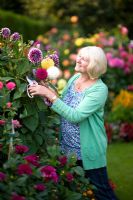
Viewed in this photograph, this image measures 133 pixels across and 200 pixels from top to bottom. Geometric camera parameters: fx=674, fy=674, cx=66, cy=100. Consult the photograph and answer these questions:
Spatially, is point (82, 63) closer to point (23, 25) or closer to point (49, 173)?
point (49, 173)

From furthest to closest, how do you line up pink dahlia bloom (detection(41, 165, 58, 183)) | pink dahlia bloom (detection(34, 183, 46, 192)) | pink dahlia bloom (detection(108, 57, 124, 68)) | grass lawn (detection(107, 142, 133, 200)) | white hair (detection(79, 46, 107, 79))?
pink dahlia bloom (detection(108, 57, 124, 68)) → grass lawn (detection(107, 142, 133, 200)) → white hair (detection(79, 46, 107, 79)) → pink dahlia bloom (detection(41, 165, 58, 183)) → pink dahlia bloom (detection(34, 183, 46, 192))

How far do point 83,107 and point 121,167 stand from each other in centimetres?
303

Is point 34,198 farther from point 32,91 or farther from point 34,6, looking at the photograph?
point 34,6

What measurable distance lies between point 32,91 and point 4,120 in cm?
32

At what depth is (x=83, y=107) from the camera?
506 cm

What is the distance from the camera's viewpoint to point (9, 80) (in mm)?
5055

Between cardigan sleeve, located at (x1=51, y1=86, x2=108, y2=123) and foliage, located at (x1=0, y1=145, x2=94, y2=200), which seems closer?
foliage, located at (x1=0, y1=145, x2=94, y2=200)

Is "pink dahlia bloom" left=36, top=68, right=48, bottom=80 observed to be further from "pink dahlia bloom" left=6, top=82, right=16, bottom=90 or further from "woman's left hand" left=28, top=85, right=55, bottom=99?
"pink dahlia bloom" left=6, top=82, right=16, bottom=90

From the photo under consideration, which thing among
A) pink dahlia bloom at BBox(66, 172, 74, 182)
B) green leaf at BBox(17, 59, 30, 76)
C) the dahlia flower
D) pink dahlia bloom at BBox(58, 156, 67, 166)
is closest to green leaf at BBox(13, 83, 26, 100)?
green leaf at BBox(17, 59, 30, 76)

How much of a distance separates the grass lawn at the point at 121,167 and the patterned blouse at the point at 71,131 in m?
1.10

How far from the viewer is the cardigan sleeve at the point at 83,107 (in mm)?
5004

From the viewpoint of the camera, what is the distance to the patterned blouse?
525 centimetres

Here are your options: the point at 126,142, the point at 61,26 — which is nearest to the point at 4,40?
the point at 126,142

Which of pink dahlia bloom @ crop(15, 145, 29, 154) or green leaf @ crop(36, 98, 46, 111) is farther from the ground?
green leaf @ crop(36, 98, 46, 111)
